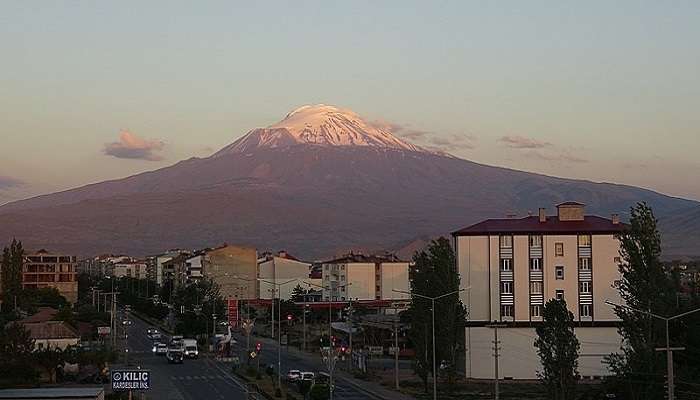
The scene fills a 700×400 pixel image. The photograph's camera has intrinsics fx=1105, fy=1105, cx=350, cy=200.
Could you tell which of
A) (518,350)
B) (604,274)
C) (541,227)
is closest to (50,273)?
(541,227)

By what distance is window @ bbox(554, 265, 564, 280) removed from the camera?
75.1 m

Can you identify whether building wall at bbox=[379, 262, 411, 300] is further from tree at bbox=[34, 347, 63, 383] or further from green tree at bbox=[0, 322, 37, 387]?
green tree at bbox=[0, 322, 37, 387]

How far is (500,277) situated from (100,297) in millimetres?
101906

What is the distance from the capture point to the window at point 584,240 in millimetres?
75500

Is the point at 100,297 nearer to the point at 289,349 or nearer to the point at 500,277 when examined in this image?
the point at 289,349

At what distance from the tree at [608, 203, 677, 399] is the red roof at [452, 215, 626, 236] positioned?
23.7 m

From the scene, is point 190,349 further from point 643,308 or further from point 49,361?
point 643,308

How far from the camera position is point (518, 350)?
242 ft

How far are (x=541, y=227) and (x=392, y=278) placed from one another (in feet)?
240

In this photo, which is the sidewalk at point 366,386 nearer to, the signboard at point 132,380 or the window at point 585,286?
the window at point 585,286

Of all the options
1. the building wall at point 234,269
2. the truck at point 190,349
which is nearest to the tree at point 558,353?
the truck at point 190,349

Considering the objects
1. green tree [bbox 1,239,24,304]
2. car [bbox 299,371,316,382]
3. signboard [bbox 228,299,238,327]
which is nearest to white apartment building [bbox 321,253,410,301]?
signboard [bbox 228,299,238,327]

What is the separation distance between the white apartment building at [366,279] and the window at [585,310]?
235 ft

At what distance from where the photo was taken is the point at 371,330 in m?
104
